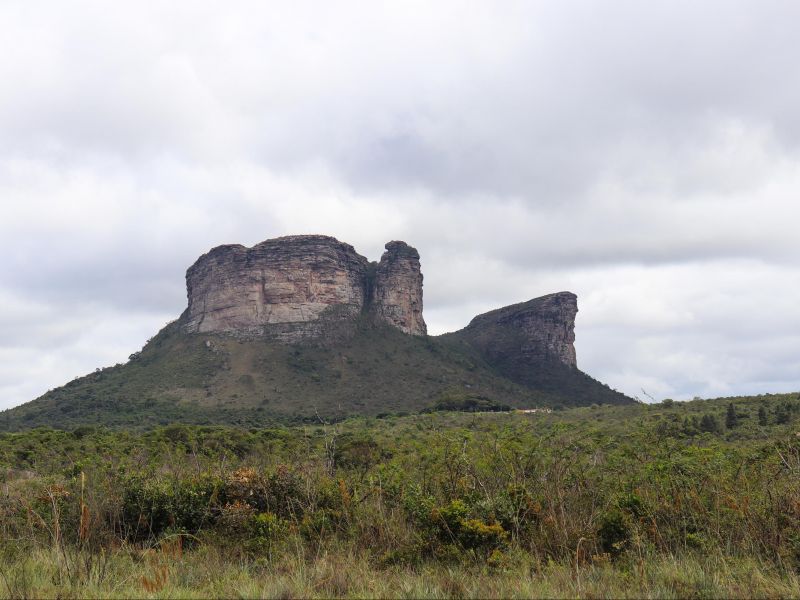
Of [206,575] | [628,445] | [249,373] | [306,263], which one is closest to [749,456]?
[628,445]

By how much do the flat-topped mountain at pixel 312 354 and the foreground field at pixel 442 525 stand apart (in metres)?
54.4

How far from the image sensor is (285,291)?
98.6 m

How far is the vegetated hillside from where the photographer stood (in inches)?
2707

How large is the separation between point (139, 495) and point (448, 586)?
5.08 meters

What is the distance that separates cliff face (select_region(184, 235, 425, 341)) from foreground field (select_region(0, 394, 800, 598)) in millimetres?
86048

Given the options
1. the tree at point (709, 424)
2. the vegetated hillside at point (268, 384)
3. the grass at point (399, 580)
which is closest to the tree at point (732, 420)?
the tree at point (709, 424)

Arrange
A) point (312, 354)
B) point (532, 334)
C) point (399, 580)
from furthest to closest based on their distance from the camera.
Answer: point (532, 334), point (312, 354), point (399, 580)

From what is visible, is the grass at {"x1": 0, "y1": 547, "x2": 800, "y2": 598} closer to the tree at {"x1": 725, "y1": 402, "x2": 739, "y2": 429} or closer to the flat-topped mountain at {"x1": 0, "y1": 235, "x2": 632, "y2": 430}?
the tree at {"x1": 725, "y1": 402, "x2": 739, "y2": 429}

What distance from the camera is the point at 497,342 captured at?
12631 centimetres

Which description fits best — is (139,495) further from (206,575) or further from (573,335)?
(573,335)

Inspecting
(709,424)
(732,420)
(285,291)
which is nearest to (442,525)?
(709,424)

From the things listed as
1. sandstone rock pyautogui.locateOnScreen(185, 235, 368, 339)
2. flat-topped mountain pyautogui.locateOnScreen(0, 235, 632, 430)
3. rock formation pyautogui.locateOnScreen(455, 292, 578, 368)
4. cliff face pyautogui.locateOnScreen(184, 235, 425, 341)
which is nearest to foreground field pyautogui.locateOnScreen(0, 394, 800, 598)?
flat-topped mountain pyautogui.locateOnScreen(0, 235, 632, 430)

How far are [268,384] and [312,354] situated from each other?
11.9m

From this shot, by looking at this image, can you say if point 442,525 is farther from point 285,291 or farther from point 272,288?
point 272,288
